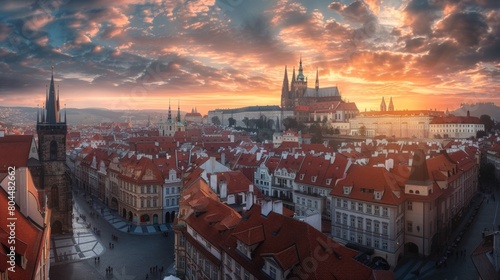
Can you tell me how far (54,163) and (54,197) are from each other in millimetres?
3765

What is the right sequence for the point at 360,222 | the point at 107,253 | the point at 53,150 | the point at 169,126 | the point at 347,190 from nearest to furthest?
the point at 360,222, the point at 347,190, the point at 107,253, the point at 53,150, the point at 169,126

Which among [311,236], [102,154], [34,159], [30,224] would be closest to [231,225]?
[311,236]

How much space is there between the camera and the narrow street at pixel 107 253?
102ft

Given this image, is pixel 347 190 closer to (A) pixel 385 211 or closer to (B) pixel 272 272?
(A) pixel 385 211

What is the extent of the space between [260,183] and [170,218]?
1305 centimetres

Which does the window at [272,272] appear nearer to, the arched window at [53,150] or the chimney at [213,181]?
the chimney at [213,181]

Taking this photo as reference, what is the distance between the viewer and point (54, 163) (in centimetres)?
4297

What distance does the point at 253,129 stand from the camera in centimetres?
16925

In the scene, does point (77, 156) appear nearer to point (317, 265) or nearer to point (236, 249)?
point (236, 249)

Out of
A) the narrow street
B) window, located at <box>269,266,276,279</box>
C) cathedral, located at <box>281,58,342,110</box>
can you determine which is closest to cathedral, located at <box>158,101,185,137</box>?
cathedral, located at <box>281,58,342,110</box>

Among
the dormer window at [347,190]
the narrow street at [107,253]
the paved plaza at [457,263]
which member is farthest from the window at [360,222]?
the narrow street at [107,253]

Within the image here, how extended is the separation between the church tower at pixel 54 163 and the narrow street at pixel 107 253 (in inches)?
95.2

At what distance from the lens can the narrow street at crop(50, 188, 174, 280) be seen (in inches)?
1222

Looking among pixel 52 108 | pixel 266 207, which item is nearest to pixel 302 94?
pixel 52 108
